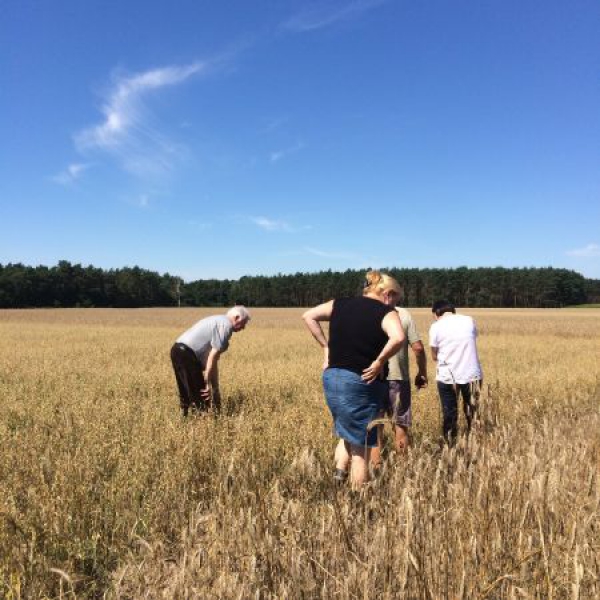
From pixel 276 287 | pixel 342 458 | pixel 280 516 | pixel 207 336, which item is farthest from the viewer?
pixel 276 287

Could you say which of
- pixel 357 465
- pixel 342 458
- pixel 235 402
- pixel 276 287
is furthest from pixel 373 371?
pixel 276 287

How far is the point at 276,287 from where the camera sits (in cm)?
11569

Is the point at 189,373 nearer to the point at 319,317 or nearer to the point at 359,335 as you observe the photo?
the point at 319,317

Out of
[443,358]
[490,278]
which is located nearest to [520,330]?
[443,358]

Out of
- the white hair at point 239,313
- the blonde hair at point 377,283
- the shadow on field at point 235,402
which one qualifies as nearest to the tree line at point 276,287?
the shadow on field at point 235,402

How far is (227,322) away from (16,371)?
7.18 meters

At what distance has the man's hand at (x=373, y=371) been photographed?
3250 millimetres

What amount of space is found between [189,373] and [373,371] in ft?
10.2

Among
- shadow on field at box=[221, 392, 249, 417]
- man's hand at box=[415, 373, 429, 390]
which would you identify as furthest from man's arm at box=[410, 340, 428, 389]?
shadow on field at box=[221, 392, 249, 417]

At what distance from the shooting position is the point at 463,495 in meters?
2.33

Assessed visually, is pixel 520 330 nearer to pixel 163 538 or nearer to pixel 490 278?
pixel 163 538

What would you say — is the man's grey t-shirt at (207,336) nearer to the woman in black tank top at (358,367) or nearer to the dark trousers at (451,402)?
the woman in black tank top at (358,367)

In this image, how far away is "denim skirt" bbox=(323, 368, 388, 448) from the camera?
3.35 metres

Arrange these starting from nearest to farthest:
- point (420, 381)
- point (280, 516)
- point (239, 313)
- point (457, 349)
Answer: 1. point (280, 516)
2. point (420, 381)
3. point (457, 349)
4. point (239, 313)
